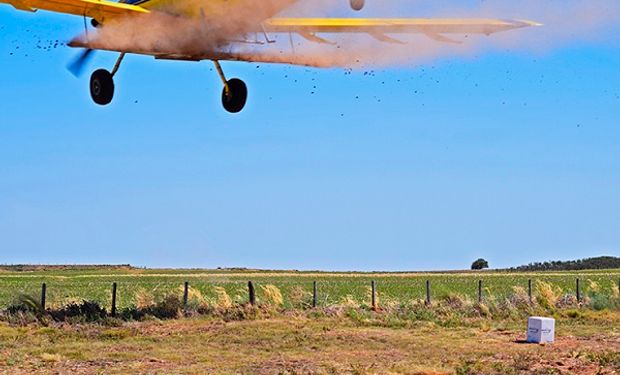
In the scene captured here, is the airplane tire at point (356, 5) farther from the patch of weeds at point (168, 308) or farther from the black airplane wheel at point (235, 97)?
the patch of weeds at point (168, 308)

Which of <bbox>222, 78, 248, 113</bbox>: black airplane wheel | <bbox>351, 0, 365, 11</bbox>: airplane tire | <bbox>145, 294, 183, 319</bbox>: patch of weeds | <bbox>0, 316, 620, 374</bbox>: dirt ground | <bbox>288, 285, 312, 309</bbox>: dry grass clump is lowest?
<bbox>0, 316, 620, 374</bbox>: dirt ground

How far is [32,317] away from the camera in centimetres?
3488

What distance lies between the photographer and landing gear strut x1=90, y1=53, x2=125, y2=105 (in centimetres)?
2153

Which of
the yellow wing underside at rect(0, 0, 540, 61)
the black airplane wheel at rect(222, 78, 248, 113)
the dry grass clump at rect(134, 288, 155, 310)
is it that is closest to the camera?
the yellow wing underside at rect(0, 0, 540, 61)

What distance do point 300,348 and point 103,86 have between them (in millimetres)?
10547

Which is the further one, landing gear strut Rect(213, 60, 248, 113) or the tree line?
the tree line

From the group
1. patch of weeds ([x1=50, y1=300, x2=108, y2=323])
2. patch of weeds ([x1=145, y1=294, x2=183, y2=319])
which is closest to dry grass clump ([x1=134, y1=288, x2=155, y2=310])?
patch of weeds ([x1=145, y1=294, x2=183, y2=319])

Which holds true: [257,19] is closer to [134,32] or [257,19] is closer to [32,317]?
[134,32]

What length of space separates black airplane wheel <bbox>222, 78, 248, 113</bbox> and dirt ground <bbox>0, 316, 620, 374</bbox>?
6127 millimetres

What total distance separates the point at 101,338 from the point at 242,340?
177 inches

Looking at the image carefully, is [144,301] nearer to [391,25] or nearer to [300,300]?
[300,300]

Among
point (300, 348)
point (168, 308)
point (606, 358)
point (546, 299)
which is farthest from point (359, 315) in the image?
point (606, 358)

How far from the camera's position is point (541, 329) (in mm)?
28797

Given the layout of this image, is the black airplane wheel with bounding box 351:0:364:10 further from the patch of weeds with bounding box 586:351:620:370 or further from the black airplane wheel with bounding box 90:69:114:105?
the patch of weeds with bounding box 586:351:620:370
